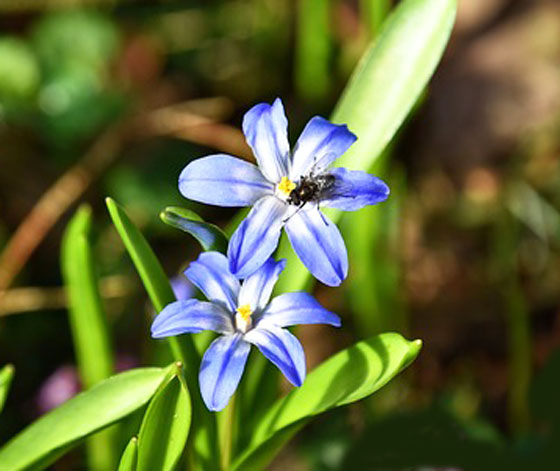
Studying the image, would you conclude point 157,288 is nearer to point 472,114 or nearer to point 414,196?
point 414,196

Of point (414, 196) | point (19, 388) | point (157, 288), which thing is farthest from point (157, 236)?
point (157, 288)

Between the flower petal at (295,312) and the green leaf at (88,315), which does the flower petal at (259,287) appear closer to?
the flower petal at (295,312)

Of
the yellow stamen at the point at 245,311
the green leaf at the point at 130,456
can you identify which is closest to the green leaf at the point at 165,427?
the green leaf at the point at 130,456

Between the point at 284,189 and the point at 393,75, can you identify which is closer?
the point at 284,189

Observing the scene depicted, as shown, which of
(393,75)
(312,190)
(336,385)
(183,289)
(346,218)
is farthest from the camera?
(346,218)

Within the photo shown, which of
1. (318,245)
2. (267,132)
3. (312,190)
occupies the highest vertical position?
(267,132)

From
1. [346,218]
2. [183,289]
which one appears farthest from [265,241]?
[346,218]

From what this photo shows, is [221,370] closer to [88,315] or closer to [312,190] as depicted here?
[312,190]
